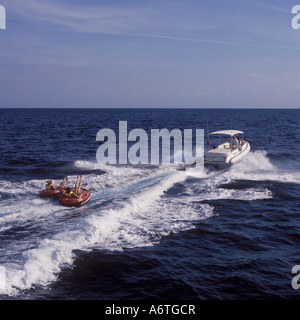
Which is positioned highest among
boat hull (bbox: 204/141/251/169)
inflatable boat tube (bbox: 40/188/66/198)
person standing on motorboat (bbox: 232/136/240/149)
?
person standing on motorboat (bbox: 232/136/240/149)

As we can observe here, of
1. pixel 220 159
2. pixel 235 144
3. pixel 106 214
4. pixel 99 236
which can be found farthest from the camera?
pixel 235 144

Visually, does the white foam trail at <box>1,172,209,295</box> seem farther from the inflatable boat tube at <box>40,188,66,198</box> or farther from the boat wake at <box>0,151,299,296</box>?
the inflatable boat tube at <box>40,188,66,198</box>

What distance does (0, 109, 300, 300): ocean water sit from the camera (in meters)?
10.5

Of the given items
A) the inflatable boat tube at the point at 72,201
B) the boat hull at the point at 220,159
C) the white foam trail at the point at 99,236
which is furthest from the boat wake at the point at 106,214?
the boat hull at the point at 220,159

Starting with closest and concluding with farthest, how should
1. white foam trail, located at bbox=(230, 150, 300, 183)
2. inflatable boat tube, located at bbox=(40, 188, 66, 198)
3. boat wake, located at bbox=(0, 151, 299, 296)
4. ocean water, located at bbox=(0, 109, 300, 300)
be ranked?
ocean water, located at bbox=(0, 109, 300, 300) < boat wake, located at bbox=(0, 151, 299, 296) < inflatable boat tube, located at bbox=(40, 188, 66, 198) < white foam trail, located at bbox=(230, 150, 300, 183)

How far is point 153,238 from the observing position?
14008 mm

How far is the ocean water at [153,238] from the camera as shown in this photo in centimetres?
1046

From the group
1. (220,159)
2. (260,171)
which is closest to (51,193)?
(220,159)

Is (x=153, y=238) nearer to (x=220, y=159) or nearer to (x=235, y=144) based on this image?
(x=220, y=159)

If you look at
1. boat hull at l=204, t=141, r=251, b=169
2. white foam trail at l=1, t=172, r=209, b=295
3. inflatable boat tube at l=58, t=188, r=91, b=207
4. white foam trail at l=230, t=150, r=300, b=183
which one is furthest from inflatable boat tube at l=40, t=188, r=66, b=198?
white foam trail at l=230, t=150, r=300, b=183

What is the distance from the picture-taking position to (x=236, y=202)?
63.0 feet

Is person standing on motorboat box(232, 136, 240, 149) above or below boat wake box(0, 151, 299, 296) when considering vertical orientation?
above

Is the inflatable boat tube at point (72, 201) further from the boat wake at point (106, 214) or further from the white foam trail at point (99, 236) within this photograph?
the white foam trail at point (99, 236)

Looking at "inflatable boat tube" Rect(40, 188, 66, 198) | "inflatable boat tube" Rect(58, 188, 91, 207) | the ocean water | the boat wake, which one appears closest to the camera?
the ocean water
